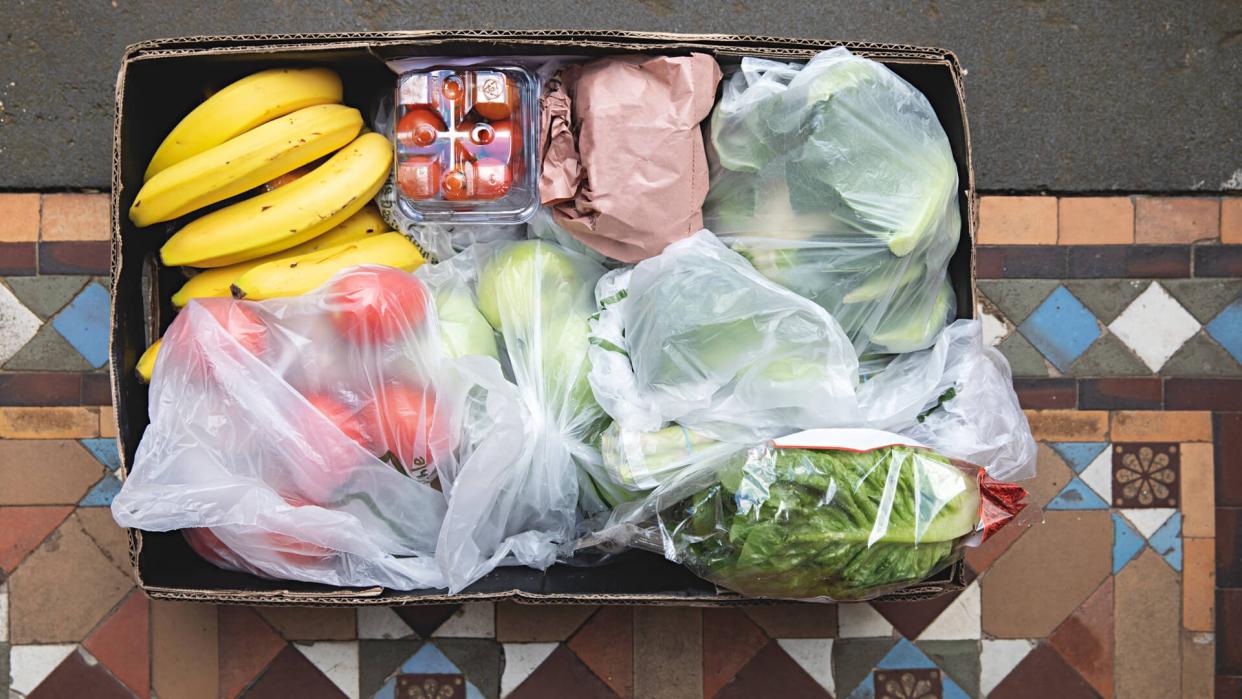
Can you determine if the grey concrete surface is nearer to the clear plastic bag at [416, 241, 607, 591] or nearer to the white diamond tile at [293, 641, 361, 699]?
the clear plastic bag at [416, 241, 607, 591]

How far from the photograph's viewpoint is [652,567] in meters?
1.43

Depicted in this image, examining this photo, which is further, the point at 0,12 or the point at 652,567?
the point at 0,12

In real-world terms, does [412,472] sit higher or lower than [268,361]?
lower

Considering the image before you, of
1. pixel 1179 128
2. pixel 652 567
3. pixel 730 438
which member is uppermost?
pixel 1179 128

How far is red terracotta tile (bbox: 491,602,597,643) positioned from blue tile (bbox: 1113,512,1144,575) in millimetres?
1026

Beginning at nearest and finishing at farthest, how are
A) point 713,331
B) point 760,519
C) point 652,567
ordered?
point 760,519, point 713,331, point 652,567

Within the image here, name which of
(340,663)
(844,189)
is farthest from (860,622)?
(340,663)

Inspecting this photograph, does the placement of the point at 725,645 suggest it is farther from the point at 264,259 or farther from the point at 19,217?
the point at 19,217

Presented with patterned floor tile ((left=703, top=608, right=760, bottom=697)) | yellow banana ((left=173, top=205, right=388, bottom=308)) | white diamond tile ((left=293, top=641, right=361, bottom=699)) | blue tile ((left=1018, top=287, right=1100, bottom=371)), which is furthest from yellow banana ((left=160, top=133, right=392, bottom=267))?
blue tile ((left=1018, top=287, right=1100, bottom=371))

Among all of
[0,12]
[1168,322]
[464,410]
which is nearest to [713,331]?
[464,410]

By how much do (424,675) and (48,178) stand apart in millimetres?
1179

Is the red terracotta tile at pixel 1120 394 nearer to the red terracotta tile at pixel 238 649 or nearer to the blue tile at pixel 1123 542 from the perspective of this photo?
the blue tile at pixel 1123 542

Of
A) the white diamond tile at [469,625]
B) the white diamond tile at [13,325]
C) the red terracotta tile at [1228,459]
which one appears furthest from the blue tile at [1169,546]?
the white diamond tile at [13,325]

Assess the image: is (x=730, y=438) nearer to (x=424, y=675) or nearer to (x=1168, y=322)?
(x=424, y=675)
